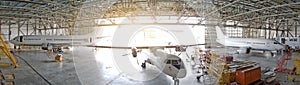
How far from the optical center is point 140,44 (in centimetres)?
2209

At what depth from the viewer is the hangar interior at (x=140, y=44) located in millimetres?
10930

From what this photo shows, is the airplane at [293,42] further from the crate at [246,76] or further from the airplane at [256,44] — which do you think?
the crate at [246,76]

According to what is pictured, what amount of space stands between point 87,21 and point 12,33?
32.2m

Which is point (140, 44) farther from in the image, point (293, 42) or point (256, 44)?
point (293, 42)

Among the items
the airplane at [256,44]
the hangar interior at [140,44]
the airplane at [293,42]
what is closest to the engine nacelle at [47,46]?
the hangar interior at [140,44]

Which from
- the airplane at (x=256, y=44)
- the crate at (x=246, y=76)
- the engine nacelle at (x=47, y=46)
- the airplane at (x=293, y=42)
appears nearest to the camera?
the crate at (x=246, y=76)

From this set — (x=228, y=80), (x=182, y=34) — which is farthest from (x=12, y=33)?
(x=228, y=80)

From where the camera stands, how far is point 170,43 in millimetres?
23391

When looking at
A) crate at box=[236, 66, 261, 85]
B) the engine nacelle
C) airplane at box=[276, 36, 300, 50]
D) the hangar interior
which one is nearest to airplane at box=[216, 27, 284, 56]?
the hangar interior

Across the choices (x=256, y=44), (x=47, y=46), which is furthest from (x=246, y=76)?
(x=47, y=46)

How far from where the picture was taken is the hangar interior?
430 inches

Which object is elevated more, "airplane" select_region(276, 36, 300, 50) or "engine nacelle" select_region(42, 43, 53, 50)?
"engine nacelle" select_region(42, 43, 53, 50)

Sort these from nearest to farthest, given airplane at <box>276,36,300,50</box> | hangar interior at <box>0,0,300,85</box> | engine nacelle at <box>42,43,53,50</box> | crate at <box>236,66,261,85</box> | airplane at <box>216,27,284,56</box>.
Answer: crate at <box>236,66,261,85</box> < hangar interior at <box>0,0,300,85</box> < airplane at <box>216,27,284,56</box> < engine nacelle at <box>42,43,53,50</box> < airplane at <box>276,36,300,50</box>

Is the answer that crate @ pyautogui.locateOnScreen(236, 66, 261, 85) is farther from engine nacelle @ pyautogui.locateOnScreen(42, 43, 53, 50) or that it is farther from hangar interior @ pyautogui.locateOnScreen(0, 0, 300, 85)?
engine nacelle @ pyautogui.locateOnScreen(42, 43, 53, 50)
